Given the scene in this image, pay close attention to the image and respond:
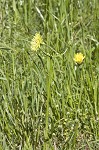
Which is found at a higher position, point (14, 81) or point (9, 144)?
point (14, 81)

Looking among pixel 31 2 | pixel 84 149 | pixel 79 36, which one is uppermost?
pixel 31 2

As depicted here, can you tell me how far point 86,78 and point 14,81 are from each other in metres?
0.34

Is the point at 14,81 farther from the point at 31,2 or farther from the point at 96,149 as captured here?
the point at 31,2

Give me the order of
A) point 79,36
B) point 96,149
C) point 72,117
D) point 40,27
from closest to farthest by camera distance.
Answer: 1. point 96,149
2. point 72,117
3. point 79,36
4. point 40,27

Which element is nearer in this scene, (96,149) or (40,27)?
(96,149)

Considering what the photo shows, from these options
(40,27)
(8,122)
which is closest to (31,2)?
(40,27)

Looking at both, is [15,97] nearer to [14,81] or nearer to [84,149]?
[14,81]

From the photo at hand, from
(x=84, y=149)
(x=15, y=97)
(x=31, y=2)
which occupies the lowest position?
(x=84, y=149)

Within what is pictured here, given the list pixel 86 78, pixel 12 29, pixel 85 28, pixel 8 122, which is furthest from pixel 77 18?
pixel 8 122

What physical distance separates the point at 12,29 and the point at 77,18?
1.40 ft

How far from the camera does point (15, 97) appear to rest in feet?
7.00

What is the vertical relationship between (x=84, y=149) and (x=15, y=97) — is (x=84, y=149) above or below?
below

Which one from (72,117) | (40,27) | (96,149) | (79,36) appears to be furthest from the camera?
(40,27)

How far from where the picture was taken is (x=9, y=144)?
2.01 metres
